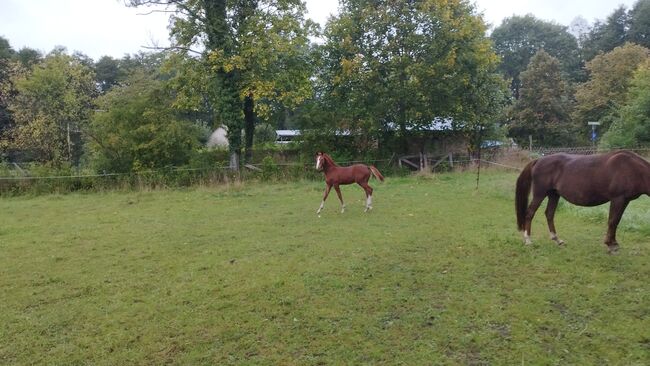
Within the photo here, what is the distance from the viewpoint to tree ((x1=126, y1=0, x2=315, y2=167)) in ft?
57.9

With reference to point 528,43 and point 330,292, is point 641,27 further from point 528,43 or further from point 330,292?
point 330,292

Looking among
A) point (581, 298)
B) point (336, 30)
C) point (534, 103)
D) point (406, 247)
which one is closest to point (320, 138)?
point (336, 30)

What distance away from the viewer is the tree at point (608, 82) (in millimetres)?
33375

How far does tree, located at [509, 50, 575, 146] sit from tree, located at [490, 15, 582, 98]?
17.6m

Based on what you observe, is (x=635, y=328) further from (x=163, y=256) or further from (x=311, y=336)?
(x=163, y=256)

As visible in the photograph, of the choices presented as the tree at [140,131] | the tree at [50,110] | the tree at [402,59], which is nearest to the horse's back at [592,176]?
the tree at [402,59]

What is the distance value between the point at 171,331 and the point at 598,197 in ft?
19.3

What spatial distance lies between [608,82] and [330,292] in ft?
122

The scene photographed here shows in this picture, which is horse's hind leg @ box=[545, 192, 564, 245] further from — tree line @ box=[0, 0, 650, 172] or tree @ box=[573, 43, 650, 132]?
tree @ box=[573, 43, 650, 132]

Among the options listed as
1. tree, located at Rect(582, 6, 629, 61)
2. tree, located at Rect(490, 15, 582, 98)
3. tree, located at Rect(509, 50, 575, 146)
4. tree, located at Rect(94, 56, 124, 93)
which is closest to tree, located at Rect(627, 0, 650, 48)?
tree, located at Rect(582, 6, 629, 61)

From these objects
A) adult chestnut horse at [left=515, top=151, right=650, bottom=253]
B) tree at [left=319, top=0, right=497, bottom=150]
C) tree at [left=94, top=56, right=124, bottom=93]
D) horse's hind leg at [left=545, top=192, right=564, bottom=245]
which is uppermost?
tree at [left=94, top=56, right=124, bottom=93]

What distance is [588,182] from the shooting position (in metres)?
6.38

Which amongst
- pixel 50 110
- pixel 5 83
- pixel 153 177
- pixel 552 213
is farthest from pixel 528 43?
pixel 552 213

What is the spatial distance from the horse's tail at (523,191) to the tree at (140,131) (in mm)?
14377
